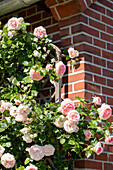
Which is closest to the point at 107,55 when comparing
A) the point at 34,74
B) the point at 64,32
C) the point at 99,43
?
the point at 99,43

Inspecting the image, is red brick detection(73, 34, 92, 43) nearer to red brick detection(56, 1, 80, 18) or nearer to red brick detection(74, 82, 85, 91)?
red brick detection(56, 1, 80, 18)

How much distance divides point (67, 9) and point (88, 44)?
0.43 metres

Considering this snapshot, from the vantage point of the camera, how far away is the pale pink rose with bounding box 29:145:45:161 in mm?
3402

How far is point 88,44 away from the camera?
3.97 meters

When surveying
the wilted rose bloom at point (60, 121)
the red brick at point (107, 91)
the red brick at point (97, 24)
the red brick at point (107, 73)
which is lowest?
the wilted rose bloom at point (60, 121)

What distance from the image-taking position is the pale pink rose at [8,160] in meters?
3.45

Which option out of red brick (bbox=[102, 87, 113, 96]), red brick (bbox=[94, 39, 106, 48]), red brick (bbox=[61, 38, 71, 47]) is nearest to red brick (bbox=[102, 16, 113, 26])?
red brick (bbox=[94, 39, 106, 48])

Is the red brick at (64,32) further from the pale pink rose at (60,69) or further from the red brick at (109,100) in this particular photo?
the red brick at (109,100)

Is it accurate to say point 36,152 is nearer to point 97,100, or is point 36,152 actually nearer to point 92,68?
point 97,100

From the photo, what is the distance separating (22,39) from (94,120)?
121 cm

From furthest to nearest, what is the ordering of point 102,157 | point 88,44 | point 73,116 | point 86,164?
1. point 88,44
2. point 102,157
3. point 86,164
4. point 73,116

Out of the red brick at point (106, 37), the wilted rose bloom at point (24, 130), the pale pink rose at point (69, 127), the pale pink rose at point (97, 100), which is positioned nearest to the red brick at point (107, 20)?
the red brick at point (106, 37)

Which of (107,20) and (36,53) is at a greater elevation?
(107,20)

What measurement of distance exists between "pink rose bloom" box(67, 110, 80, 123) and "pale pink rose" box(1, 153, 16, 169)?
2.07ft
